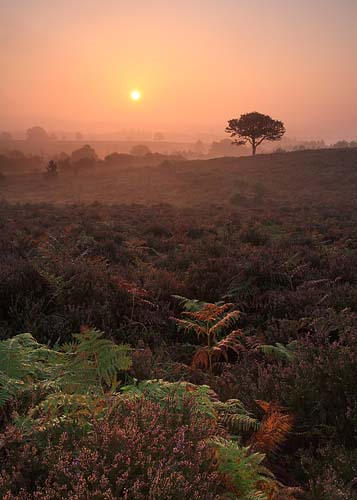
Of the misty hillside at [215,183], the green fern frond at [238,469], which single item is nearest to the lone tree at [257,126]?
the misty hillside at [215,183]

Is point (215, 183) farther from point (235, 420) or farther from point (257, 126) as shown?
point (235, 420)

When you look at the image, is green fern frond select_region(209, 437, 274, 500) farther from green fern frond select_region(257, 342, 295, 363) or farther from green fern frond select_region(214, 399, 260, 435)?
green fern frond select_region(257, 342, 295, 363)

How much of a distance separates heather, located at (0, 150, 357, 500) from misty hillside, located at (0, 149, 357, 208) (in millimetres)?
24416

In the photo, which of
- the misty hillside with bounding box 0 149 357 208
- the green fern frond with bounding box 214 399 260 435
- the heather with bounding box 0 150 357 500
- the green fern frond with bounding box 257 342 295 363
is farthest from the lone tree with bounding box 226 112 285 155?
the green fern frond with bounding box 214 399 260 435

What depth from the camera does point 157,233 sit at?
1309 centimetres

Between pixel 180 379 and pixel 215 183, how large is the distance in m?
38.4

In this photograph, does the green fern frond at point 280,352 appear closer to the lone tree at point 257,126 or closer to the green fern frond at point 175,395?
the green fern frond at point 175,395

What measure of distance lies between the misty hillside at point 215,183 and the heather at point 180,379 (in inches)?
961

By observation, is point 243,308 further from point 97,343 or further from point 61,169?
point 61,169

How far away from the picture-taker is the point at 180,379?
9.70 ft

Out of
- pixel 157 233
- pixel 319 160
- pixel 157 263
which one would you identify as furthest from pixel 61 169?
pixel 157 263

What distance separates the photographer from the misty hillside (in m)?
33.6

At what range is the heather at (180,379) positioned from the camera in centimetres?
181

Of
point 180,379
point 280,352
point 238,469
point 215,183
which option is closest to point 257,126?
point 215,183
